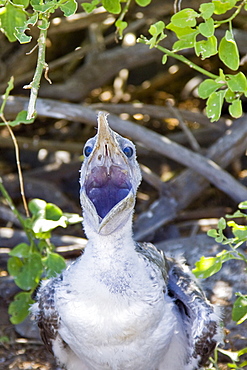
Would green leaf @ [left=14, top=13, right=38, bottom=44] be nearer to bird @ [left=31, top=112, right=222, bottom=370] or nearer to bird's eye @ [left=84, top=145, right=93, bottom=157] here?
bird @ [left=31, top=112, right=222, bottom=370]

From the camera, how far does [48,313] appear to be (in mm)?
3764

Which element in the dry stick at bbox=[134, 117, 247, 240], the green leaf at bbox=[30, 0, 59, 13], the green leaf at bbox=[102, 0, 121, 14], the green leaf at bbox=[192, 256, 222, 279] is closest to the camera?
the green leaf at bbox=[30, 0, 59, 13]

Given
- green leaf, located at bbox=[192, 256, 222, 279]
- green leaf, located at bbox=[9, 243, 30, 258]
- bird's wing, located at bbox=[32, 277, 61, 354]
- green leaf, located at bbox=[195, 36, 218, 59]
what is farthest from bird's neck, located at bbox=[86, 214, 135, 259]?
green leaf, located at bbox=[9, 243, 30, 258]

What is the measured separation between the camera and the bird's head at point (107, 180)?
315cm

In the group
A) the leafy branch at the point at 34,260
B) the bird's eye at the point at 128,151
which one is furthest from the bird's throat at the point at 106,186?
the leafy branch at the point at 34,260

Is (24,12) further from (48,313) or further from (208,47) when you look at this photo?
(48,313)

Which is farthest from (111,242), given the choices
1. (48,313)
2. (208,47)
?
(208,47)

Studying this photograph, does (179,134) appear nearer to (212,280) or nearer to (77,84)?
(77,84)

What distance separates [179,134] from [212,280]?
7.65 feet

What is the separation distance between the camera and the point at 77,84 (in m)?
6.80

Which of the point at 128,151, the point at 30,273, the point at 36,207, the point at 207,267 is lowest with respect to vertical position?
the point at 30,273

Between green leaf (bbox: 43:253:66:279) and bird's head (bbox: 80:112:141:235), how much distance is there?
0.92 m

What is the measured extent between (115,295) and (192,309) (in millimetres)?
615

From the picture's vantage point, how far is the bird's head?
10.3 feet
